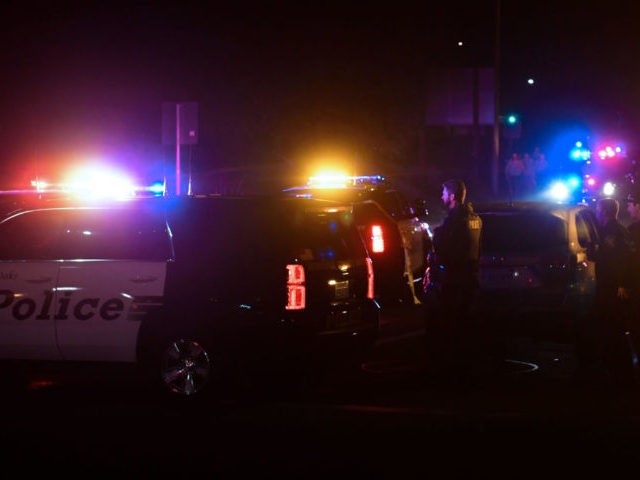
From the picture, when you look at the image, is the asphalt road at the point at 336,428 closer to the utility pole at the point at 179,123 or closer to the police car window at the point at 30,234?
the police car window at the point at 30,234

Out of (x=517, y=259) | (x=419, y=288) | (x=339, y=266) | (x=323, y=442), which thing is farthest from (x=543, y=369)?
(x=419, y=288)

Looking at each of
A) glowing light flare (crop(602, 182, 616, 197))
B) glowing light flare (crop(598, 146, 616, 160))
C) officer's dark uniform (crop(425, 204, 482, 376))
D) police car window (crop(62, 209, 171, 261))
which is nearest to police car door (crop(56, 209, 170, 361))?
police car window (crop(62, 209, 171, 261))

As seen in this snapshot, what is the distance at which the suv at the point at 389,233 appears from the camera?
45.5 feet

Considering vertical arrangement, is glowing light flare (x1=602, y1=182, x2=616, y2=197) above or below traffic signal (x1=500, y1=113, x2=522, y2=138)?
below

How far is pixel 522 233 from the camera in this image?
1070 centimetres

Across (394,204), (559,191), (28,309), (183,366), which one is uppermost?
(559,191)

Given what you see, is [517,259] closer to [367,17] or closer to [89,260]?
[89,260]

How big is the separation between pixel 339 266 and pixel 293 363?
2.85ft

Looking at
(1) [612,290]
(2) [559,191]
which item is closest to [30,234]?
(1) [612,290]

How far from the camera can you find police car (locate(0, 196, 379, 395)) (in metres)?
8.24

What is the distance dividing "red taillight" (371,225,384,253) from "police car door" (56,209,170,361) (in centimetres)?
560

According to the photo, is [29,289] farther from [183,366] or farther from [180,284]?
[183,366]

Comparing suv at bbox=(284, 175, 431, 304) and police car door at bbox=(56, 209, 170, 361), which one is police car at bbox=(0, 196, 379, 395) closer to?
police car door at bbox=(56, 209, 170, 361)

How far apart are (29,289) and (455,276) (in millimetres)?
3570
